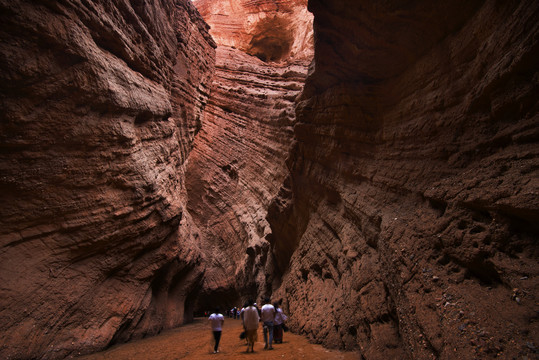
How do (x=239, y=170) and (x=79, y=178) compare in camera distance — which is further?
(x=239, y=170)

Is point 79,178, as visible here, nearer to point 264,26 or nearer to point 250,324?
point 250,324

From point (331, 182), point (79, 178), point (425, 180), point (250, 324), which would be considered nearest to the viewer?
point (425, 180)

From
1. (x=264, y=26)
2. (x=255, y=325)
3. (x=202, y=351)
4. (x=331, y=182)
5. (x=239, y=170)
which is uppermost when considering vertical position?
(x=264, y=26)

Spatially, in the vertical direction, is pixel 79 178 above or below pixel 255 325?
above

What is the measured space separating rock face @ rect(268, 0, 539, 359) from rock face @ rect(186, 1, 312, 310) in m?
4.94

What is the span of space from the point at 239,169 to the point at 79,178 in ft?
30.4

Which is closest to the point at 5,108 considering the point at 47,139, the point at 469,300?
the point at 47,139

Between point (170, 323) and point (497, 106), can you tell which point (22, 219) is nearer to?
point (170, 323)

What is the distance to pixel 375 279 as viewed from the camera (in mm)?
4523

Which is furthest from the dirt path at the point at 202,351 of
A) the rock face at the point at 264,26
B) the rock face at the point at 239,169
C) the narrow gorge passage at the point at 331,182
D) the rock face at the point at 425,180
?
the rock face at the point at 264,26

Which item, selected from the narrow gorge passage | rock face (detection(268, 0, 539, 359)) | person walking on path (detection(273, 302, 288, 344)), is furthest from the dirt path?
rock face (detection(268, 0, 539, 359))

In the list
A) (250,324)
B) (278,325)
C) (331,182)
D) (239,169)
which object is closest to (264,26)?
(239,169)

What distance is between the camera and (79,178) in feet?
18.9

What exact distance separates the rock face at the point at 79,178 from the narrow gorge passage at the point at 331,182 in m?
0.03
